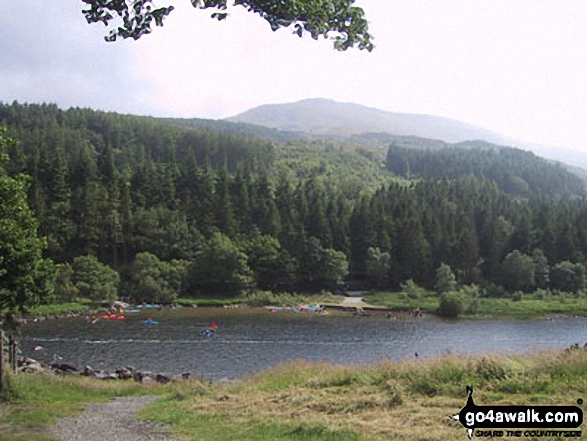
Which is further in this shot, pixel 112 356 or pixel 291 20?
pixel 112 356

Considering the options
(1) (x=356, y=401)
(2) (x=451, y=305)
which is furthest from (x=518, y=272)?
(1) (x=356, y=401)

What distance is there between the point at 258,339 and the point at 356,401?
37.3 meters

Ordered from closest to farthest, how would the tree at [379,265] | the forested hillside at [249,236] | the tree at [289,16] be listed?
1. the tree at [289,16]
2. the forested hillside at [249,236]
3. the tree at [379,265]

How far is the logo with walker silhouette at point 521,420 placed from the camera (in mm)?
7766

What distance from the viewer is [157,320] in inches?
2202

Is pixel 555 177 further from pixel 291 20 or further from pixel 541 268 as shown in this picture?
pixel 291 20

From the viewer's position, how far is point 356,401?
10.7 m

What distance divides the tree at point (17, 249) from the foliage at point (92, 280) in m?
50.4

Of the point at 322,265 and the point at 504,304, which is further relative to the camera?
the point at 322,265

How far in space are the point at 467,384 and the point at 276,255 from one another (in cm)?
6624

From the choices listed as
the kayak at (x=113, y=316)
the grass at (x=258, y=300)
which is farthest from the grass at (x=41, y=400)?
the grass at (x=258, y=300)

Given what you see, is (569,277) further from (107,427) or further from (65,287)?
(107,427)

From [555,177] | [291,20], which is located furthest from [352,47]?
[555,177]

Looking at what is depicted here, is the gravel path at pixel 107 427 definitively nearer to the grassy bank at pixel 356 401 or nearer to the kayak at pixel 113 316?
the grassy bank at pixel 356 401
